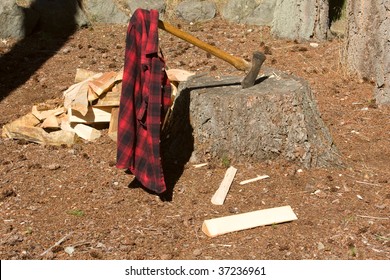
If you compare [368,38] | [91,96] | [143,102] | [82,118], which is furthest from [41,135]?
[368,38]

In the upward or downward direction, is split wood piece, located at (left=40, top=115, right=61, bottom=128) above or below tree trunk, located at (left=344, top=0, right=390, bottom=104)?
below

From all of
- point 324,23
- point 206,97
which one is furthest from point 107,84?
point 324,23

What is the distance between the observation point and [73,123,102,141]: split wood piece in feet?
22.9

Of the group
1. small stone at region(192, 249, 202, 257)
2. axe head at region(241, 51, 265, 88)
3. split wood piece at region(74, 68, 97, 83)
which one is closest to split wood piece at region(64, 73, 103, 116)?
split wood piece at region(74, 68, 97, 83)

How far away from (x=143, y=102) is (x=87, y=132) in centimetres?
125

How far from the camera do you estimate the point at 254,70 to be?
6.30m

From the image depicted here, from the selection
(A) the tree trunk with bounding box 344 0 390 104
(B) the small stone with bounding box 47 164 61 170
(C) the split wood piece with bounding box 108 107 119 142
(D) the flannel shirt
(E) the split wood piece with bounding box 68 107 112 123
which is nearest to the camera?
(D) the flannel shirt

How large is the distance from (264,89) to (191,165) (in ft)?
2.70

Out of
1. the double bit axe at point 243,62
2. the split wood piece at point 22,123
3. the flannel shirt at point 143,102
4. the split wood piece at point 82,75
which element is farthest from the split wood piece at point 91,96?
the double bit axe at point 243,62

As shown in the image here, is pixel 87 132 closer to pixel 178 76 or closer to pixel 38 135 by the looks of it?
pixel 38 135

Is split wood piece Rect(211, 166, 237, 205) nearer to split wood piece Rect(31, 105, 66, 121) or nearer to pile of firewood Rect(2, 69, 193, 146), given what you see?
pile of firewood Rect(2, 69, 193, 146)

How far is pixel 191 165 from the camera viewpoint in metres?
6.36

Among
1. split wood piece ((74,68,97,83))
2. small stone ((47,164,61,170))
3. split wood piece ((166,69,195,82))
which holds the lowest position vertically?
small stone ((47,164,61,170))

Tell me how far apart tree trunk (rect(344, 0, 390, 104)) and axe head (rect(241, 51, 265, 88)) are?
185 cm
